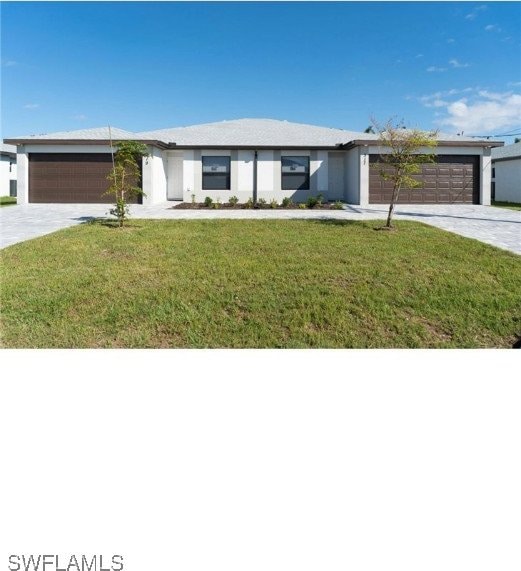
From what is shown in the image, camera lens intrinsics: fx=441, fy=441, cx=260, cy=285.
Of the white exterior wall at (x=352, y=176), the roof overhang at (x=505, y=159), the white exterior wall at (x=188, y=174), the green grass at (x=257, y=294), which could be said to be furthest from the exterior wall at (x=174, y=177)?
the roof overhang at (x=505, y=159)

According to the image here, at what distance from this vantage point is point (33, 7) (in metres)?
9.99

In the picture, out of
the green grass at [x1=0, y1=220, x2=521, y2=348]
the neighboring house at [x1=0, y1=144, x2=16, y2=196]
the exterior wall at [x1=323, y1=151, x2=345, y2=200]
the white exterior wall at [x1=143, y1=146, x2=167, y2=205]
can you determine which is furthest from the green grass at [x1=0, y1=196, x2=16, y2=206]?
the exterior wall at [x1=323, y1=151, x2=345, y2=200]

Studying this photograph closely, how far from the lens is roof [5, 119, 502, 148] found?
65.4 ft

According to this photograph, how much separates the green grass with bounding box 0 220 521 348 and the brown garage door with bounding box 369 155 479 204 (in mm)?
11224

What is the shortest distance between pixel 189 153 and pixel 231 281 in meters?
16.8

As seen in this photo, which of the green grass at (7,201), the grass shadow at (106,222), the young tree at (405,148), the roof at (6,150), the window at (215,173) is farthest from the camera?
the roof at (6,150)

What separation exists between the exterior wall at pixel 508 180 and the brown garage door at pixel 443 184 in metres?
8.95

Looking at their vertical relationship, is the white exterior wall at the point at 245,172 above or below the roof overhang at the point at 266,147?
below

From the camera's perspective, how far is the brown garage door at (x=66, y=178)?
66.1 ft

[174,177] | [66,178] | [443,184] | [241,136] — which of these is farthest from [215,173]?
[443,184]

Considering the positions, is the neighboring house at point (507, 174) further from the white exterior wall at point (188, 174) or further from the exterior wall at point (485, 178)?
the white exterior wall at point (188, 174)

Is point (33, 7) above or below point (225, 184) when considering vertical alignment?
above
